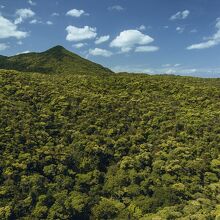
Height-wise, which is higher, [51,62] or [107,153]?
[51,62]

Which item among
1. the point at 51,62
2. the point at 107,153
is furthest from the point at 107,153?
the point at 51,62

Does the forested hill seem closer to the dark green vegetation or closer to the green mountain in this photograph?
the dark green vegetation

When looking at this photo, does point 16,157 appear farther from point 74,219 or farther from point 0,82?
point 0,82

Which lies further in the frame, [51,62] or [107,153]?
[51,62]

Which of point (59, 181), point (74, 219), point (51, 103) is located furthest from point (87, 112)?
point (74, 219)

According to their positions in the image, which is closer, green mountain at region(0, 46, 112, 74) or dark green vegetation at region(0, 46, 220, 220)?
dark green vegetation at region(0, 46, 220, 220)

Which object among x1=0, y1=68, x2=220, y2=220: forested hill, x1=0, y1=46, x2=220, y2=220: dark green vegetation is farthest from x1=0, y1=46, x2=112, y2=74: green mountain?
x1=0, y1=68, x2=220, y2=220: forested hill

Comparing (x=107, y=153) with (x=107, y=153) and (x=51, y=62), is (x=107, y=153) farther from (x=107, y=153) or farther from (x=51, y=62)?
(x=51, y=62)
